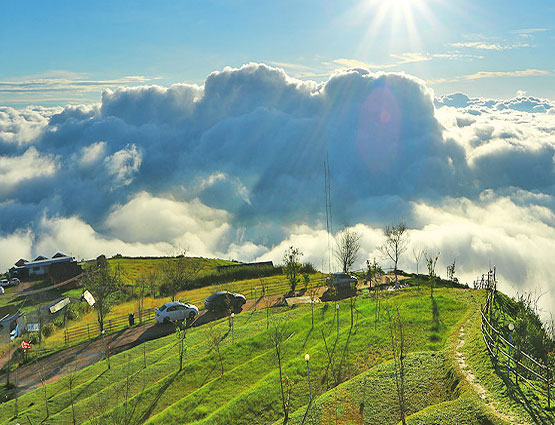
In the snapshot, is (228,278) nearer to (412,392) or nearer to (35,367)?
(35,367)

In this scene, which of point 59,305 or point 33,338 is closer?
point 33,338

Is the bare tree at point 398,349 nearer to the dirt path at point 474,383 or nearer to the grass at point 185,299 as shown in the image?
the dirt path at point 474,383

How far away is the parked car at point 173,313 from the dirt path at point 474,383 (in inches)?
1006

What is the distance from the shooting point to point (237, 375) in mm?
20375

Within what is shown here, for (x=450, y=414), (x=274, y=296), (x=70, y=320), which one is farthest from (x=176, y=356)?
(x=70, y=320)

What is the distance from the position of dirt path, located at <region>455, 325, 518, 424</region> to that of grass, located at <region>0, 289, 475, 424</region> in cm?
76

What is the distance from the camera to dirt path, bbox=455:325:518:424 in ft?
41.6

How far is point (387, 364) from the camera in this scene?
1802 centimetres

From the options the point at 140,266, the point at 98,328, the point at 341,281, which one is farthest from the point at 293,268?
the point at 140,266

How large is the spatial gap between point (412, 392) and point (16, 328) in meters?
40.7

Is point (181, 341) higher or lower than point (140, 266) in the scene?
higher

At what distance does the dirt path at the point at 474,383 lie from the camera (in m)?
12.7

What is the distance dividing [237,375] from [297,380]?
147 inches

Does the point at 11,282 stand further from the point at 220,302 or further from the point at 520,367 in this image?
the point at 520,367
